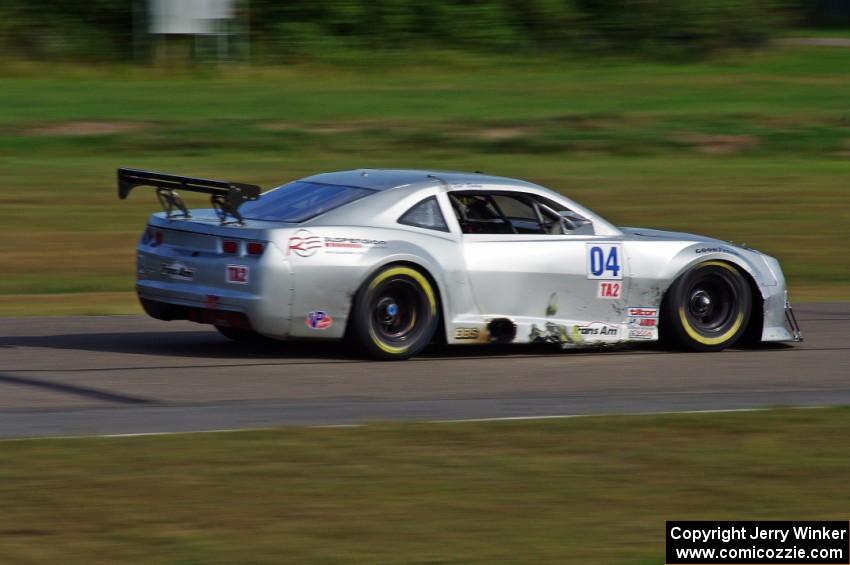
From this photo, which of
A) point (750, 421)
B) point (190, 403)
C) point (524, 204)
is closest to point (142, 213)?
point (524, 204)

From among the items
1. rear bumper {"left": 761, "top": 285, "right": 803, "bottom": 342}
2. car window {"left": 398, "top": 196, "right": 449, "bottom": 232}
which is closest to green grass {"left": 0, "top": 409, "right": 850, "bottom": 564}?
car window {"left": 398, "top": 196, "right": 449, "bottom": 232}

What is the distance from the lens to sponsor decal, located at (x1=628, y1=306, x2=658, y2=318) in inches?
Result: 434

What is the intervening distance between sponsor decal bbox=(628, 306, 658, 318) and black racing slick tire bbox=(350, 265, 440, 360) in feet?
5.24

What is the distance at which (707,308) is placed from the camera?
11.4 metres

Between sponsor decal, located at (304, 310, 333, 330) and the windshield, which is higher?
the windshield

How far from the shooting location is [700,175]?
78.0 ft

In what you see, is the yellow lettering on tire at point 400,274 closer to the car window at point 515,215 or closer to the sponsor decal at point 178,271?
the car window at point 515,215

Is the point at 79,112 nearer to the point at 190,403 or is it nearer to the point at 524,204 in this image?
the point at 524,204

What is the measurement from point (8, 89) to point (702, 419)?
2381cm

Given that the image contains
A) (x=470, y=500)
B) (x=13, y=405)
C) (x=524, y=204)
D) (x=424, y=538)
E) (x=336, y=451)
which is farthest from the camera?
(x=524, y=204)

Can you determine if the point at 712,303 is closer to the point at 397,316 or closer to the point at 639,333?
the point at 639,333

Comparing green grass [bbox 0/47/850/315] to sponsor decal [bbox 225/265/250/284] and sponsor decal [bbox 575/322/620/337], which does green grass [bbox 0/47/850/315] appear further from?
sponsor decal [bbox 575/322/620/337]

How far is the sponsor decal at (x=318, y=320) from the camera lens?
9859 millimetres

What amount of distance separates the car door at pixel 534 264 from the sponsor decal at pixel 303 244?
119 cm
